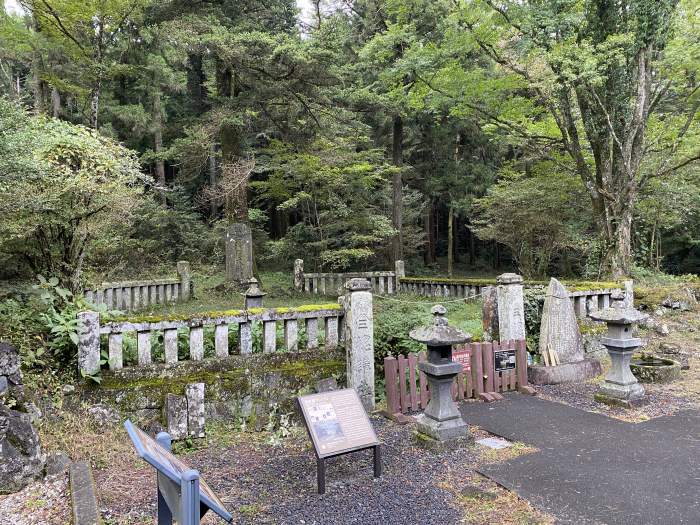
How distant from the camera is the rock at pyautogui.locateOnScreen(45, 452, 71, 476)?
12.8 ft

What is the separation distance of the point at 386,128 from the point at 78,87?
11627 mm

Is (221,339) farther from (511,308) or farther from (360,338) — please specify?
(511,308)

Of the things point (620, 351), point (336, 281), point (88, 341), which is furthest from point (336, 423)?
point (336, 281)

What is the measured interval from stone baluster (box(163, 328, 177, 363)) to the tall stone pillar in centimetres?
876

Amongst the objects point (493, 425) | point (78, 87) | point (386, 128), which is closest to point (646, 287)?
point (493, 425)

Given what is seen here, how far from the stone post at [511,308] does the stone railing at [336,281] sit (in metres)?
7.33

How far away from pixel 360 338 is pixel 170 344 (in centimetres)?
220

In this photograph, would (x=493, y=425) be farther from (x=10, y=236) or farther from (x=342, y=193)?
(x=342, y=193)

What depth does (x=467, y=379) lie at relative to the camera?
624cm

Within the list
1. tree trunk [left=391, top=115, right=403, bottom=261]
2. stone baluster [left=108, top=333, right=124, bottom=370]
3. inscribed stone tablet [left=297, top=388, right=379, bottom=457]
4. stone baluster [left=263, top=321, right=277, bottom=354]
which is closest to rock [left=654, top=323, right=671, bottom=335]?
inscribed stone tablet [left=297, top=388, right=379, bottom=457]

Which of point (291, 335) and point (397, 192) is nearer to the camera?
point (291, 335)

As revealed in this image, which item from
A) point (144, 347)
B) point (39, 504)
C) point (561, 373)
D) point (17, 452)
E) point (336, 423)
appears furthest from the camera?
point (561, 373)

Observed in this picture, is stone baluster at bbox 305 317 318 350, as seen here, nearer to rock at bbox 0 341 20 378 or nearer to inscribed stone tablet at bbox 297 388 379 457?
inscribed stone tablet at bbox 297 388 379 457

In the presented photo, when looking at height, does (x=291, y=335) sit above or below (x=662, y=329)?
above
